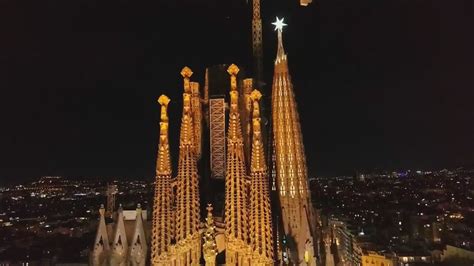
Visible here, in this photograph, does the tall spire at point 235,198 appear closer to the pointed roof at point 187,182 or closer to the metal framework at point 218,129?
the pointed roof at point 187,182

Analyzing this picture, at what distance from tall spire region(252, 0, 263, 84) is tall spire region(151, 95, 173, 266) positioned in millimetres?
5487

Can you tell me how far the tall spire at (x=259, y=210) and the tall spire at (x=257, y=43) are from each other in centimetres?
554

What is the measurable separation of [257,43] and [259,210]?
7033 millimetres

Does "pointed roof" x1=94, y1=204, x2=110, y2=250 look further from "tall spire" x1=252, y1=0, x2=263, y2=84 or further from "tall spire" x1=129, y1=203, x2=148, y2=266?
"tall spire" x1=252, y1=0, x2=263, y2=84

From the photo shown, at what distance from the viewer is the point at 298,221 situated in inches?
543

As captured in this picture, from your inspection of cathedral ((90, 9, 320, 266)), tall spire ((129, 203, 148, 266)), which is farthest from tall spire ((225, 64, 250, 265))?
tall spire ((129, 203, 148, 266))

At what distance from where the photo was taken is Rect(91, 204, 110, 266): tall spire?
9.91 meters

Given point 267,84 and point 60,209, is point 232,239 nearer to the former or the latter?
point 267,84

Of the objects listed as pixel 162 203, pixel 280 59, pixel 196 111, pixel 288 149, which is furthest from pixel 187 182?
pixel 280 59

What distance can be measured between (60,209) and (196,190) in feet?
55.0

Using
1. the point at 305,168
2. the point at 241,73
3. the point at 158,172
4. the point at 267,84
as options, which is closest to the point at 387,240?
the point at 305,168

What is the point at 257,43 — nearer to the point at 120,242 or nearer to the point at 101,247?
the point at 120,242

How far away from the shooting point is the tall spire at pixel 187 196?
27.7 ft

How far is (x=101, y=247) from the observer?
395 inches
